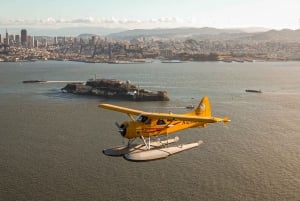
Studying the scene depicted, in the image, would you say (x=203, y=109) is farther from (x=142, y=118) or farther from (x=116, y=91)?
(x=116, y=91)

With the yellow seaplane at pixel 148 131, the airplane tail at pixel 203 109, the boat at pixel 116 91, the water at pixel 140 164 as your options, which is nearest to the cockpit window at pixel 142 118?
the yellow seaplane at pixel 148 131

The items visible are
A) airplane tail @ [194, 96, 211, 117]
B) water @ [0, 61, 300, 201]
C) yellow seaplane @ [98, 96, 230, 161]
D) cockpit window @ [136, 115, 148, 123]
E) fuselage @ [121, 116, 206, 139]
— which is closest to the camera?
yellow seaplane @ [98, 96, 230, 161]

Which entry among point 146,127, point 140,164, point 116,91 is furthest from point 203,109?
point 116,91

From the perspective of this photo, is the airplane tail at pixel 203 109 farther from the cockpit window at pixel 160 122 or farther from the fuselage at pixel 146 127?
the cockpit window at pixel 160 122

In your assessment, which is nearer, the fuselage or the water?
the fuselage

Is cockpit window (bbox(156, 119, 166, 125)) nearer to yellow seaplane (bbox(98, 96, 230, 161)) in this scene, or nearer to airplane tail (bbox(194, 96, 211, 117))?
yellow seaplane (bbox(98, 96, 230, 161))

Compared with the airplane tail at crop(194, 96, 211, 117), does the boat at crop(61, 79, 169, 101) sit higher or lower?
lower

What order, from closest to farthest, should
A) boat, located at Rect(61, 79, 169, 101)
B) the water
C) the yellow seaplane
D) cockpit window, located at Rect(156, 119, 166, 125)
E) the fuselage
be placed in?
the yellow seaplane → the fuselage → cockpit window, located at Rect(156, 119, 166, 125) → the water → boat, located at Rect(61, 79, 169, 101)

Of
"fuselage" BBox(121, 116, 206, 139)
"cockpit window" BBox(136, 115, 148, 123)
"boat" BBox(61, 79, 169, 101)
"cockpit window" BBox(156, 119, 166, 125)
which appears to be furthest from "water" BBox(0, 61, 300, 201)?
"boat" BBox(61, 79, 169, 101)

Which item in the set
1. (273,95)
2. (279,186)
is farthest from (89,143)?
Result: (273,95)
